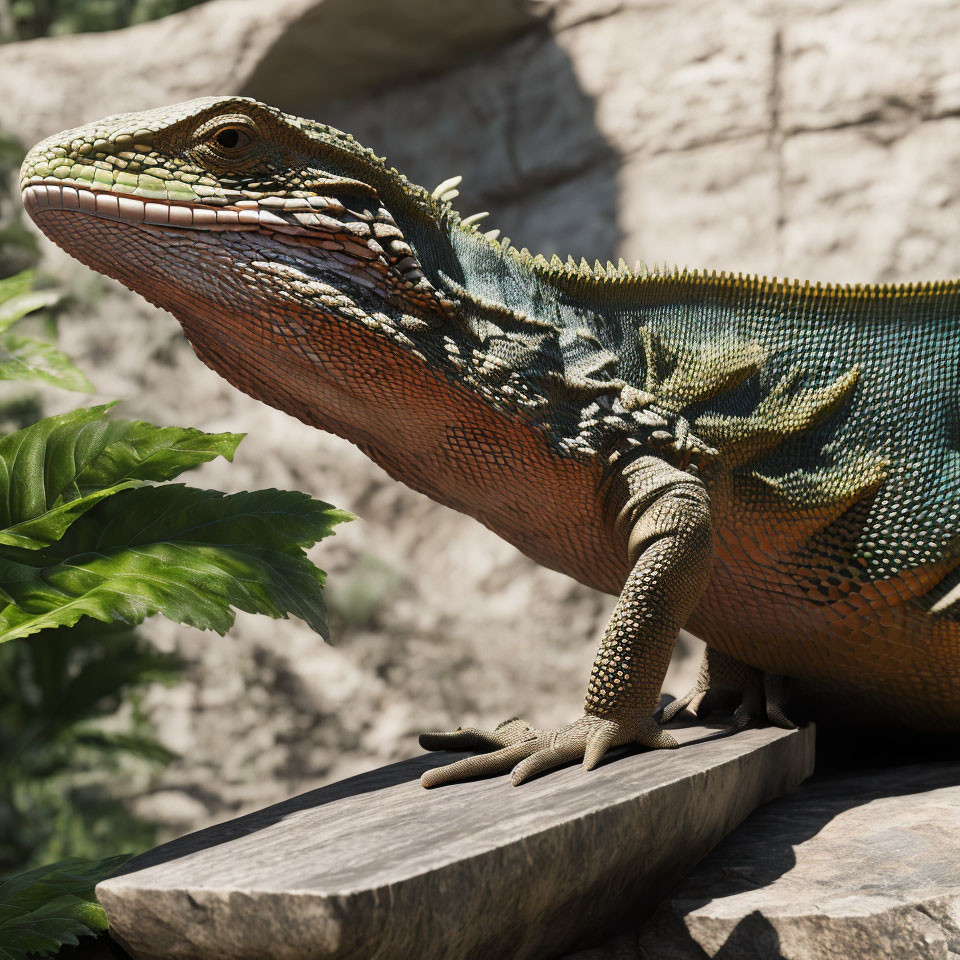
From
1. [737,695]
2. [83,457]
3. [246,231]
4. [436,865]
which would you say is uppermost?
[246,231]

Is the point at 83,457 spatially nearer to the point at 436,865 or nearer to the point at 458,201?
the point at 436,865

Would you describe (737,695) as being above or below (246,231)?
below

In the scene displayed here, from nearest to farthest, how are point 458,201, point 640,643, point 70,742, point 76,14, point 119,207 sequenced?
point 119,207 < point 640,643 < point 70,742 < point 458,201 < point 76,14

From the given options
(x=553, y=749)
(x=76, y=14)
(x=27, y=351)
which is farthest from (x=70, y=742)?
(x=76, y=14)

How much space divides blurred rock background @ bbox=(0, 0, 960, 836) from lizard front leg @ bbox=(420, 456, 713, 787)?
14.0 ft

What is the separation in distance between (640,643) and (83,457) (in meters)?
1.31

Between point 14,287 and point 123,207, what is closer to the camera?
point 123,207


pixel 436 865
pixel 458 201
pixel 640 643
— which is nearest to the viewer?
pixel 436 865

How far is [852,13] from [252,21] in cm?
374

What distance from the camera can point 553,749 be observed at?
2.21m

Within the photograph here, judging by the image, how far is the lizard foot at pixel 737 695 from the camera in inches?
109

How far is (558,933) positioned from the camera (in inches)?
76.0

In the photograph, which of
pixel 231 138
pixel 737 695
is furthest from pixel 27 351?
pixel 737 695

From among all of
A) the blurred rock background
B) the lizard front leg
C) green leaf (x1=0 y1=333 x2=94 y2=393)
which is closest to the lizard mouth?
green leaf (x1=0 y1=333 x2=94 y2=393)
